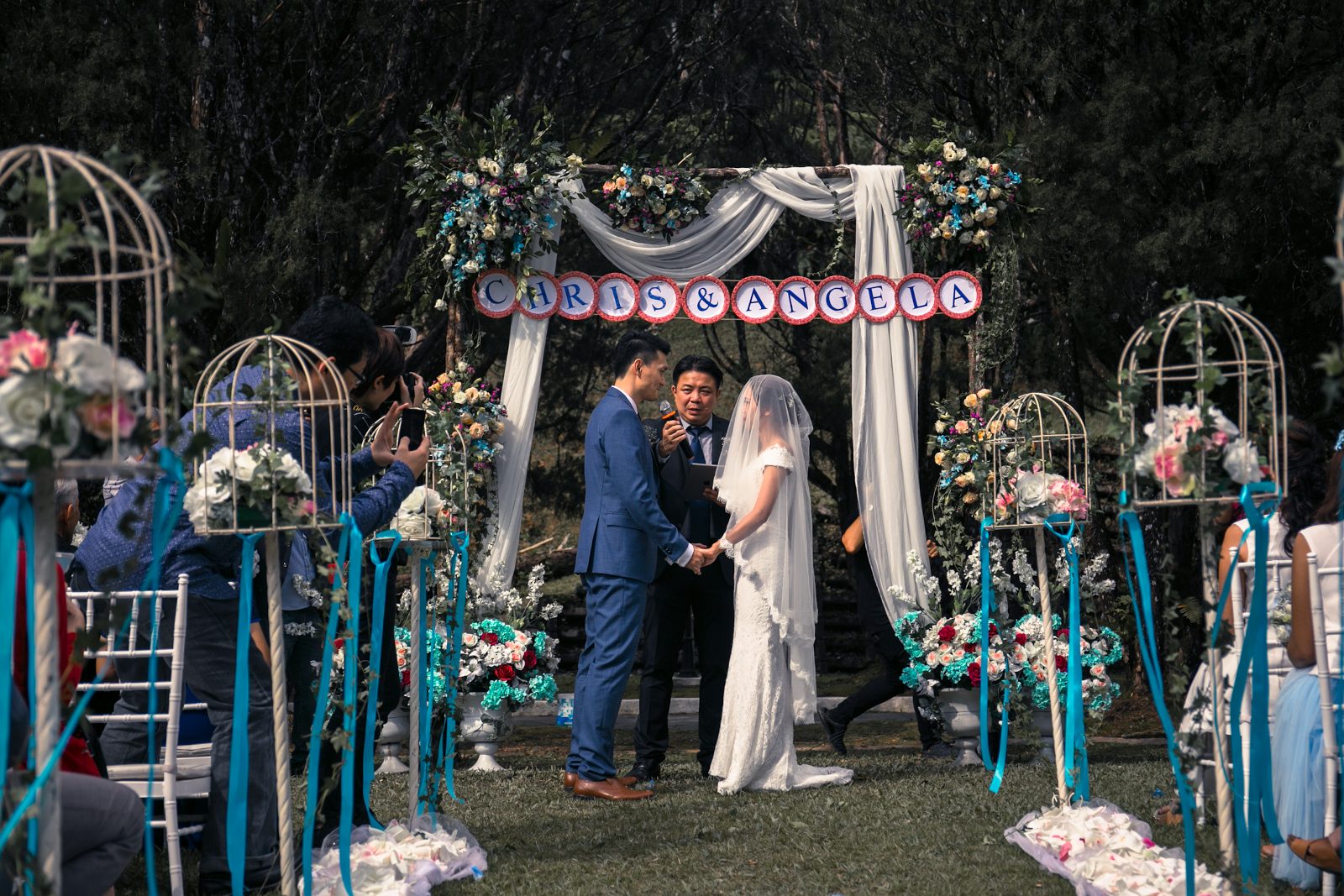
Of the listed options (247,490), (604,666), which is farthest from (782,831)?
(247,490)

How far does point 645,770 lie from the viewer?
565cm

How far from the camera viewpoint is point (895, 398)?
7.00 meters

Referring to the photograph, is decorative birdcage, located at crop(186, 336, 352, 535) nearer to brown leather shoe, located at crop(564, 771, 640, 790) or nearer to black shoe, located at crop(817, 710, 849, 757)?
Result: brown leather shoe, located at crop(564, 771, 640, 790)

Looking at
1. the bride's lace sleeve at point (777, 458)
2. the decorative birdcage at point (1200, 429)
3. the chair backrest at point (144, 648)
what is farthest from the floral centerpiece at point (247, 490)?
the bride's lace sleeve at point (777, 458)

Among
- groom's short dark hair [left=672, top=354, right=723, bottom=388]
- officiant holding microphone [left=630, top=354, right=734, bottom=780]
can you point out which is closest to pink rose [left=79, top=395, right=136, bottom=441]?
officiant holding microphone [left=630, top=354, right=734, bottom=780]

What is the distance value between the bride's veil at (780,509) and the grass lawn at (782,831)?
2.04 feet

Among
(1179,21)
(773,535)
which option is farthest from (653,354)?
(1179,21)

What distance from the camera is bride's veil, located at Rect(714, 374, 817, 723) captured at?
18.2 ft

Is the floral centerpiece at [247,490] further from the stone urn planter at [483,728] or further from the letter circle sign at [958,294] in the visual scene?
the letter circle sign at [958,294]

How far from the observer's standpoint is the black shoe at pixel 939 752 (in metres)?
6.46

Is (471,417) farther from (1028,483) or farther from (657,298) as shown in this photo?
(1028,483)

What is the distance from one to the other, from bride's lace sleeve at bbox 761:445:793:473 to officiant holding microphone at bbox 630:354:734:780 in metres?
0.54

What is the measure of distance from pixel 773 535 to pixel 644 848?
1.49 meters

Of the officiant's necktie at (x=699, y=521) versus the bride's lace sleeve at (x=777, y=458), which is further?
the officiant's necktie at (x=699, y=521)
